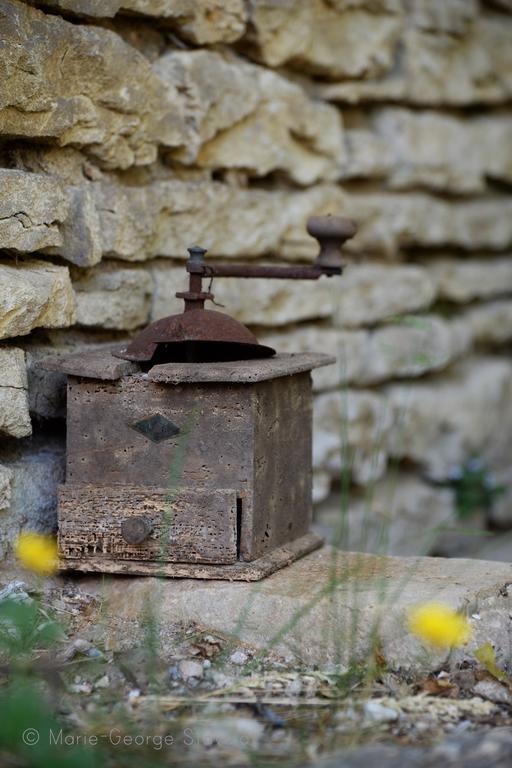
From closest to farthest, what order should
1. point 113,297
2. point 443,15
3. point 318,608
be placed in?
point 318,608
point 113,297
point 443,15

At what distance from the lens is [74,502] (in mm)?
2594

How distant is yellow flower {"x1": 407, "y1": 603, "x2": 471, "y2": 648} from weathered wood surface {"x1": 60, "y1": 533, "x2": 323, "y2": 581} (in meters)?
0.38

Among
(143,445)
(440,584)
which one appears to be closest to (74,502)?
(143,445)

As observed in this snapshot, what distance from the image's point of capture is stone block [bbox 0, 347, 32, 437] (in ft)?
8.41

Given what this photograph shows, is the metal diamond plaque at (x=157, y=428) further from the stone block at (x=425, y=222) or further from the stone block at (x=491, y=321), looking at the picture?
the stone block at (x=491, y=321)

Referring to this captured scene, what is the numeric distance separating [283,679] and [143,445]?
0.63m

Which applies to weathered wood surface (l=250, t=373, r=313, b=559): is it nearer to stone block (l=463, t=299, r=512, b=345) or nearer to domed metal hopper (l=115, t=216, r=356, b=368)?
domed metal hopper (l=115, t=216, r=356, b=368)

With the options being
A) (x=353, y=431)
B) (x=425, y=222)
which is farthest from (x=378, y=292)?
(x=353, y=431)

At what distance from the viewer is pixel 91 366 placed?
Result: 2.56m

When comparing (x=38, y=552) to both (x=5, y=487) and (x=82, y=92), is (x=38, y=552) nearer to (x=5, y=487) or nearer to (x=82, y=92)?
(x=5, y=487)

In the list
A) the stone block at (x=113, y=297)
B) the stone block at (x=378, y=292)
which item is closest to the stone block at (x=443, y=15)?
the stone block at (x=378, y=292)

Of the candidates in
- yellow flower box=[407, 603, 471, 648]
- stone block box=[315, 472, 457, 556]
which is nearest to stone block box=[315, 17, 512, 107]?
stone block box=[315, 472, 457, 556]

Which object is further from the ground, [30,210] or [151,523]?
[30,210]

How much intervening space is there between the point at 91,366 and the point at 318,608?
0.74 meters
